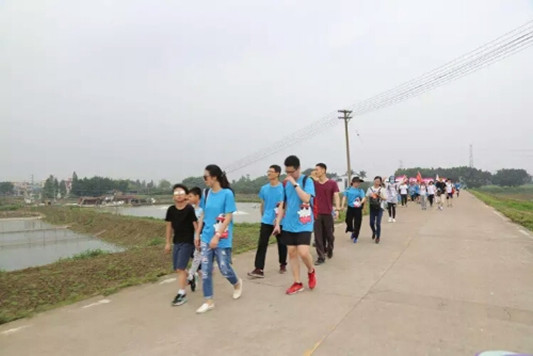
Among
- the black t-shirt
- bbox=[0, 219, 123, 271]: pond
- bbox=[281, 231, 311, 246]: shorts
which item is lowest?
bbox=[0, 219, 123, 271]: pond

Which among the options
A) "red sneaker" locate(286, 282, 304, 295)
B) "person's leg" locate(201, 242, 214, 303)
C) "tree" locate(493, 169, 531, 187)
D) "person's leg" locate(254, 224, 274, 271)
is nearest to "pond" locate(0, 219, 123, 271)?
"person's leg" locate(254, 224, 274, 271)

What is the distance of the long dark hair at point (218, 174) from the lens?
4.30 m

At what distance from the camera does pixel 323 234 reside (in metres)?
6.64

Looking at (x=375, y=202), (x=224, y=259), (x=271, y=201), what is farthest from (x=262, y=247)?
(x=375, y=202)

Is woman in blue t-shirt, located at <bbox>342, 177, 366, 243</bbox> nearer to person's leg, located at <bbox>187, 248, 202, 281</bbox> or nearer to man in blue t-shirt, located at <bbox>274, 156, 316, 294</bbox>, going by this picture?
man in blue t-shirt, located at <bbox>274, 156, 316, 294</bbox>

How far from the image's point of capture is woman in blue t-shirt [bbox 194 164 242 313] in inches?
162

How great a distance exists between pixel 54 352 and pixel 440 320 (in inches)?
141

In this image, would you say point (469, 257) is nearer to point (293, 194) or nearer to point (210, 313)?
point (293, 194)

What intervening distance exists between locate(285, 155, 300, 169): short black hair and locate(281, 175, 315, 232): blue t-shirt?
0.83ft

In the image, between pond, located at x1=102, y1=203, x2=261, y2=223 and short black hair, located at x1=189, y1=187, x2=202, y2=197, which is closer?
short black hair, located at x1=189, y1=187, x2=202, y2=197

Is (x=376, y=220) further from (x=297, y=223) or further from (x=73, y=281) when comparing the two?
(x=73, y=281)

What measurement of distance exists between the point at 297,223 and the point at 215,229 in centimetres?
109

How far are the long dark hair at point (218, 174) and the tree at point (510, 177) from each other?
121470 millimetres

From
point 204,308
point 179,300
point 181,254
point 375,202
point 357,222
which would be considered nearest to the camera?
point 204,308
